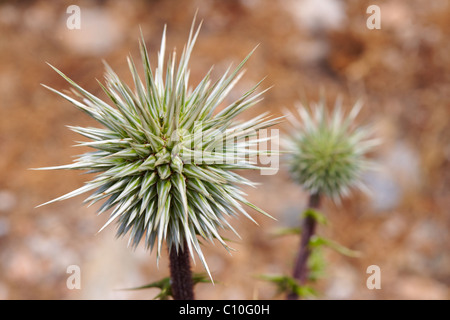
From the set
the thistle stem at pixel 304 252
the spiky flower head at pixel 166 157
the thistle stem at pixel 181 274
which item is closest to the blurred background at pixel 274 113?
the thistle stem at pixel 304 252

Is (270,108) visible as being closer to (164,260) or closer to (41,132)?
(164,260)

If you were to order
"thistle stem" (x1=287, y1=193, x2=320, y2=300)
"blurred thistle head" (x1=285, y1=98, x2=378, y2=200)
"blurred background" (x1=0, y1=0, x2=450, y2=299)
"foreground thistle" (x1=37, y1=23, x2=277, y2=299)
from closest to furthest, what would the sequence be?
"foreground thistle" (x1=37, y1=23, x2=277, y2=299) → "thistle stem" (x1=287, y1=193, x2=320, y2=300) → "blurred thistle head" (x1=285, y1=98, x2=378, y2=200) → "blurred background" (x1=0, y1=0, x2=450, y2=299)

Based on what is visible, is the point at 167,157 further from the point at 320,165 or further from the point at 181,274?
the point at 320,165

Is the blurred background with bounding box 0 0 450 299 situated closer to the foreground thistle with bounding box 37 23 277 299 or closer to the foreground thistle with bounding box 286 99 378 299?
the foreground thistle with bounding box 286 99 378 299

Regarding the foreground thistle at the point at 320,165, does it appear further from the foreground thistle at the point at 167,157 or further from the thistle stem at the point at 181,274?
the foreground thistle at the point at 167,157

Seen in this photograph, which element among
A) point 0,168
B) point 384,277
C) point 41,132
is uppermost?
point 41,132

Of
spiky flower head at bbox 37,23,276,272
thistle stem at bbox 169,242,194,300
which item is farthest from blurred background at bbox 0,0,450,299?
spiky flower head at bbox 37,23,276,272

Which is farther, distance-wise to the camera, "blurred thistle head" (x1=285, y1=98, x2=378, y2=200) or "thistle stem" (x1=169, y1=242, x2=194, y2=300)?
"blurred thistle head" (x1=285, y1=98, x2=378, y2=200)
